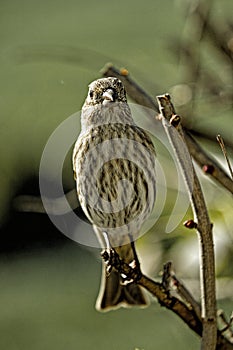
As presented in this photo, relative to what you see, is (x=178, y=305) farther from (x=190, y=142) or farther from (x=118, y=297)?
(x=118, y=297)

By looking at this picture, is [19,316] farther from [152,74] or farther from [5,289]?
[152,74]

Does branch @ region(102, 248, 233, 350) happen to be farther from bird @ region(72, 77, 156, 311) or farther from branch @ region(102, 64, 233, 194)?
bird @ region(72, 77, 156, 311)

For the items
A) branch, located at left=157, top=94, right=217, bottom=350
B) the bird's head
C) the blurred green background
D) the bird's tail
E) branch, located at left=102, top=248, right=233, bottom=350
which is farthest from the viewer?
the blurred green background

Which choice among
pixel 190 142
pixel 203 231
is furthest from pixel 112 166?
pixel 203 231

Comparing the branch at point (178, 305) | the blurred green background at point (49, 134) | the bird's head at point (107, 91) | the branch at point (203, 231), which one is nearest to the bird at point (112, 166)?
the bird's head at point (107, 91)

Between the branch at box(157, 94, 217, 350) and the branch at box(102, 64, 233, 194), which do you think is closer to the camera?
the branch at box(157, 94, 217, 350)

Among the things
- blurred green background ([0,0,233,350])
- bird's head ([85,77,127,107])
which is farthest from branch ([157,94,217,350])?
blurred green background ([0,0,233,350])
